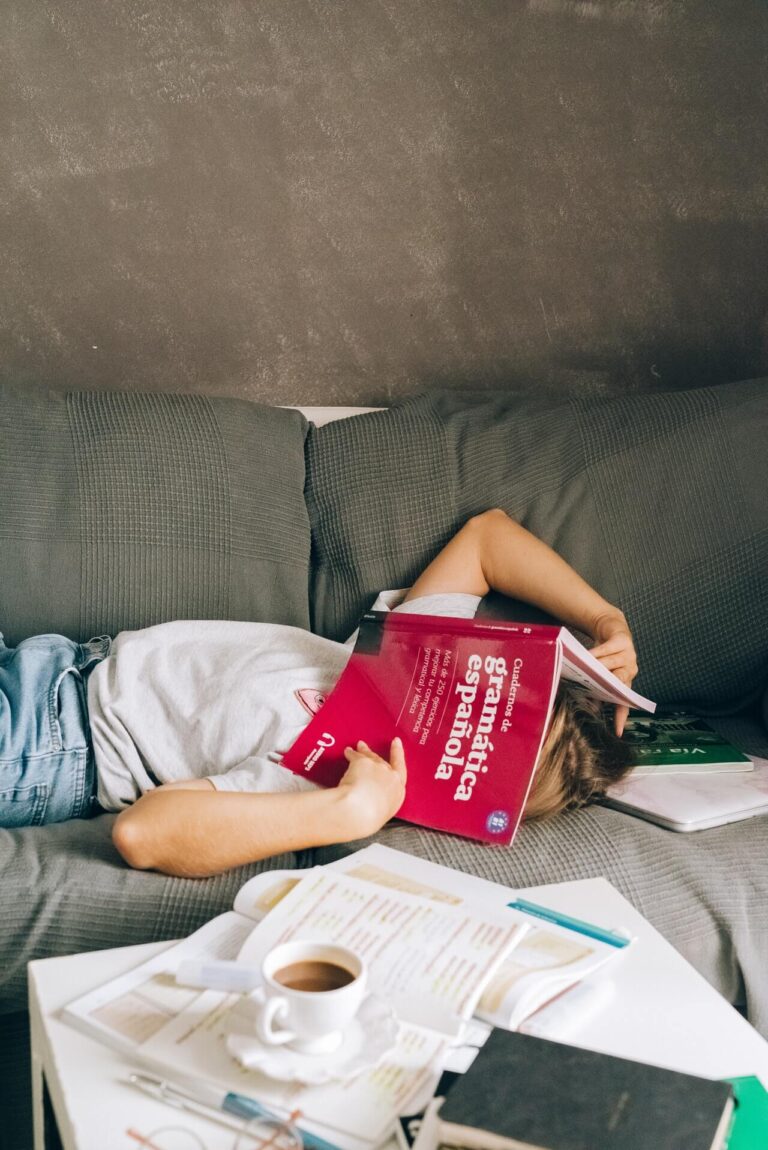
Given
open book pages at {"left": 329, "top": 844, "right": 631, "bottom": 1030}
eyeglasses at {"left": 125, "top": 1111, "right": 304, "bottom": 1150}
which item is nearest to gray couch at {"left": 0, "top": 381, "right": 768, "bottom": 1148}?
open book pages at {"left": 329, "top": 844, "right": 631, "bottom": 1030}

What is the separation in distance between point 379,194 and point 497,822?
1.23 m

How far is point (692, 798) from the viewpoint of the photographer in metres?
1.22

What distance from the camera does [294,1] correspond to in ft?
5.76

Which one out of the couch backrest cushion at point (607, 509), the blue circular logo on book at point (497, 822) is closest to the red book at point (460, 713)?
the blue circular logo on book at point (497, 822)

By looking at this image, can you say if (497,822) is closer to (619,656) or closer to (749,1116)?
(619,656)

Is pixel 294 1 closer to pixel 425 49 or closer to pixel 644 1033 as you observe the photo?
pixel 425 49

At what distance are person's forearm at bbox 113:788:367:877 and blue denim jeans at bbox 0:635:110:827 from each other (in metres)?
0.25

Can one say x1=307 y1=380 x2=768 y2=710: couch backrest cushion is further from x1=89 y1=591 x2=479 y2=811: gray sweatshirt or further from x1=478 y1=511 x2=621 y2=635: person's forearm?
x1=89 y1=591 x2=479 y2=811: gray sweatshirt

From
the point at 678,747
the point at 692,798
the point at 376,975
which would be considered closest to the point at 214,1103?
the point at 376,975

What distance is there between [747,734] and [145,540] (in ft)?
2.98

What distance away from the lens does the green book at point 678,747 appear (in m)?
1.31

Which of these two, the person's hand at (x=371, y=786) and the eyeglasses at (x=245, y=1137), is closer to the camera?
the eyeglasses at (x=245, y=1137)

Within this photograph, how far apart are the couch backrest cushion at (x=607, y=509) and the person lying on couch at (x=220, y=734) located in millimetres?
113

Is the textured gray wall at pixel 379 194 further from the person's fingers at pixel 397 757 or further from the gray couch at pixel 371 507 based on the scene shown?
the person's fingers at pixel 397 757
